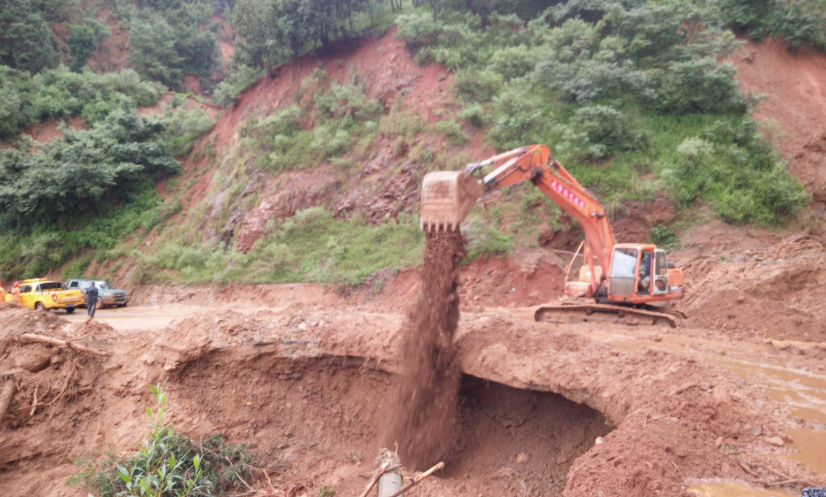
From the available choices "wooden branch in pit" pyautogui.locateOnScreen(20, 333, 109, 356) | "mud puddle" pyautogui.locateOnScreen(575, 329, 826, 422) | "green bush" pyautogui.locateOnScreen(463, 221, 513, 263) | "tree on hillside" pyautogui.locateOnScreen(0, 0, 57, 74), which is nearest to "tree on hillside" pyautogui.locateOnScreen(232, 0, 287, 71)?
"tree on hillside" pyautogui.locateOnScreen(0, 0, 57, 74)

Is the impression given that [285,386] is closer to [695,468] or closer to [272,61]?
[695,468]

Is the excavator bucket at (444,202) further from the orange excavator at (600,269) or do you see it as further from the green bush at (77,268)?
the green bush at (77,268)

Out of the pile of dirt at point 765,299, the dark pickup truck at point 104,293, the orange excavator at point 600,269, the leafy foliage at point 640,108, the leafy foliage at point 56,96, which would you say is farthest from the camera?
the leafy foliage at point 56,96

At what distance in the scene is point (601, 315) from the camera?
475 inches

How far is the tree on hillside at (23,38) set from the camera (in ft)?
97.9

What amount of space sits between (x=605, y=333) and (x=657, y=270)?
6.92ft

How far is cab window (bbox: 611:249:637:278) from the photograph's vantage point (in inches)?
446

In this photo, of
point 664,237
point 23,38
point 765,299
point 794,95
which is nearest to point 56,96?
point 23,38

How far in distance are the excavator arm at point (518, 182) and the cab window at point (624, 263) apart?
204 millimetres

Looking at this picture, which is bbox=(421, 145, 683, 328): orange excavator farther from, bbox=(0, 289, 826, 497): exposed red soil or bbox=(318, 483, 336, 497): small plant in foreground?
bbox=(318, 483, 336, 497): small plant in foreground

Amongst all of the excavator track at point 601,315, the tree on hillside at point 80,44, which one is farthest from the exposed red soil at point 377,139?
the tree on hillside at point 80,44

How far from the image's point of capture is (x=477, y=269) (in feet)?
54.2

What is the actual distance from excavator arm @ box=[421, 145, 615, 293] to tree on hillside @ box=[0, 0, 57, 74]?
110 feet

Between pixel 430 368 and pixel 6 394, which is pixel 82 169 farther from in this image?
pixel 430 368
